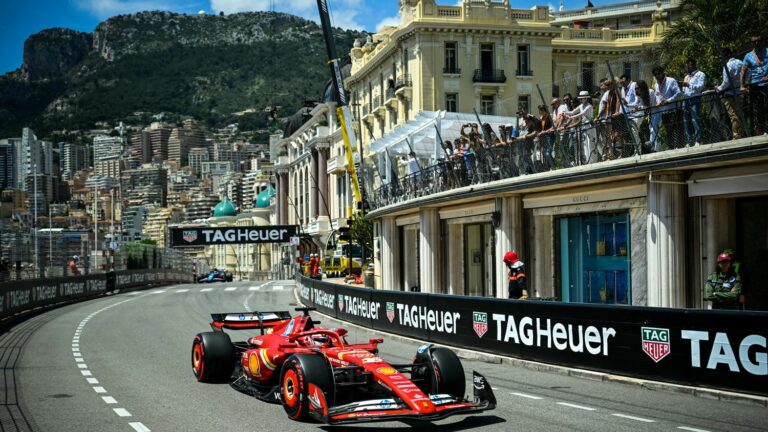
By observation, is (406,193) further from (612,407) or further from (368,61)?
(368,61)

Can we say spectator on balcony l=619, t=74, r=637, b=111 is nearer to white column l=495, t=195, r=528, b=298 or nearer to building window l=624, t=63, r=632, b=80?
building window l=624, t=63, r=632, b=80

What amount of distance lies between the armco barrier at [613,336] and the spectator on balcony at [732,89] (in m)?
4.26

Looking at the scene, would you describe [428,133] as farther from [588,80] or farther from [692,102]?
[692,102]

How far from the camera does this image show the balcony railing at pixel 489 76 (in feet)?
189

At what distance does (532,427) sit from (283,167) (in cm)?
11015

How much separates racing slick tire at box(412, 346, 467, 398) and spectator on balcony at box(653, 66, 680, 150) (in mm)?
8083

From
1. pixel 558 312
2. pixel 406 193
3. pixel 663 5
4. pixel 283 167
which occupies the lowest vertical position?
pixel 558 312

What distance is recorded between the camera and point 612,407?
40.0 ft

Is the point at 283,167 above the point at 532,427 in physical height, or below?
above

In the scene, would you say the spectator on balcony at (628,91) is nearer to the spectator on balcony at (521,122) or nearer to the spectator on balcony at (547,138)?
the spectator on balcony at (547,138)

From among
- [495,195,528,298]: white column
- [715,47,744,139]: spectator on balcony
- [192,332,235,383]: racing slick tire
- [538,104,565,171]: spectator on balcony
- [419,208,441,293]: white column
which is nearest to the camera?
[192,332,235,383]: racing slick tire

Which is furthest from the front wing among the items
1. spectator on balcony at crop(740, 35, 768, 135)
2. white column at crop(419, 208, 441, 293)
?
white column at crop(419, 208, 441, 293)

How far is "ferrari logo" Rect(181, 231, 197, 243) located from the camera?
92.9m

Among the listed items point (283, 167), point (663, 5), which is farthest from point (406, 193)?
point (283, 167)
